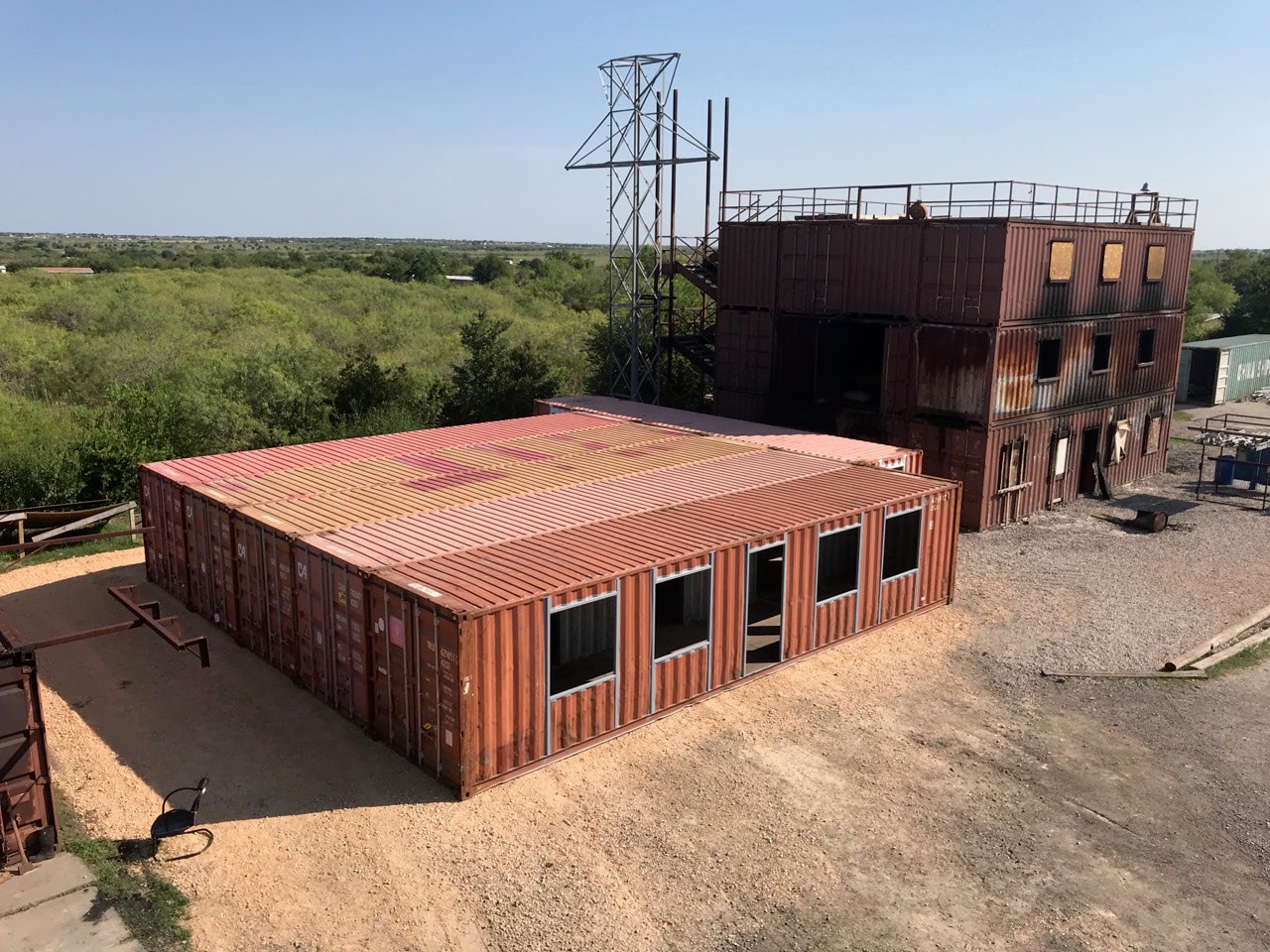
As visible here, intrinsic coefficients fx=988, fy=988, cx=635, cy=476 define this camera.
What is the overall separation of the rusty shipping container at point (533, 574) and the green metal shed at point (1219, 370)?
111 feet

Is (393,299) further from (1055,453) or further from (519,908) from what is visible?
(519,908)

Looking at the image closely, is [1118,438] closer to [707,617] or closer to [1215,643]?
[1215,643]

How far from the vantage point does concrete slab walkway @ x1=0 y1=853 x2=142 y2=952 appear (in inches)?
408

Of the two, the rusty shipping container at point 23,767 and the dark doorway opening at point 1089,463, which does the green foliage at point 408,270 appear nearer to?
the dark doorway opening at point 1089,463

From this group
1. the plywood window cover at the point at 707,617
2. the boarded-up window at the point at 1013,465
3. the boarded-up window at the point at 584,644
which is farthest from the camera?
the boarded-up window at the point at 1013,465

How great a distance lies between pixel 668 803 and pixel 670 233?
1022 inches

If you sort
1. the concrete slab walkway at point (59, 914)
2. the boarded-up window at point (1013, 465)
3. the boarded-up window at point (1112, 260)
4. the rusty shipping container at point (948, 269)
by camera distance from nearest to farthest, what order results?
1. the concrete slab walkway at point (59, 914)
2. the rusty shipping container at point (948, 269)
3. the boarded-up window at point (1013, 465)
4. the boarded-up window at point (1112, 260)

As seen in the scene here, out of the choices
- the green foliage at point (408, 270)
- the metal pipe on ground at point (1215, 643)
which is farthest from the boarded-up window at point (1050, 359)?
the green foliage at point (408, 270)

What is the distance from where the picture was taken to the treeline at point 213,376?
91.5 ft

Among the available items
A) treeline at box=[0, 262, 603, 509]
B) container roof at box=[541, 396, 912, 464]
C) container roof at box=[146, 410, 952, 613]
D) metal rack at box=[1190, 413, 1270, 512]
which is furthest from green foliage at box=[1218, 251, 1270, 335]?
container roof at box=[146, 410, 952, 613]

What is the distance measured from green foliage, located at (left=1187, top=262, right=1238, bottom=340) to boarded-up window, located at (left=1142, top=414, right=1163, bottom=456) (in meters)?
40.8

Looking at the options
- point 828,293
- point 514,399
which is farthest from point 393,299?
point 828,293

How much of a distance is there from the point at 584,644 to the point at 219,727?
582 centimetres

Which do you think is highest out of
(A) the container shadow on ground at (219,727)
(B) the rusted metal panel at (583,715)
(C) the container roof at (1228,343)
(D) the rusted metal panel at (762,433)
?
(C) the container roof at (1228,343)
